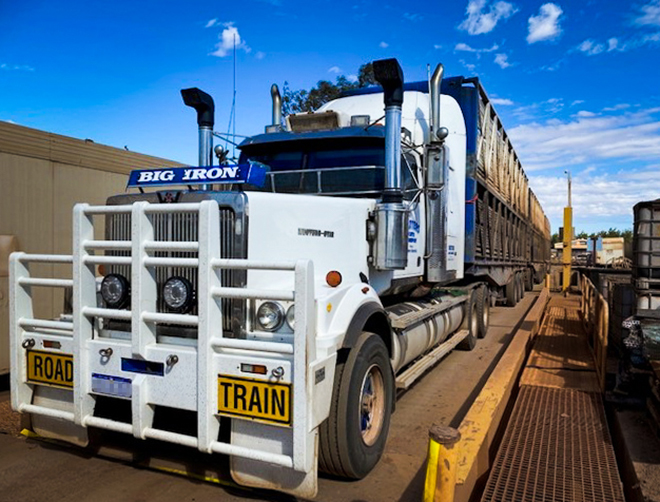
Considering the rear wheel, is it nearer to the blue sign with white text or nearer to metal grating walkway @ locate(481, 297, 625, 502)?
metal grating walkway @ locate(481, 297, 625, 502)

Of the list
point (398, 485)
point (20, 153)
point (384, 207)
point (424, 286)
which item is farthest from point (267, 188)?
point (20, 153)

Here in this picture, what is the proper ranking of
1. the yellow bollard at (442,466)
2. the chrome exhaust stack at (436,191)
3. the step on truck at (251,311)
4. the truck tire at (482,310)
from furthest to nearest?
the truck tire at (482,310)
the chrome exhaust stack at (436,191)
the step on truck at (251,311)
the yellow bollard at (442,466)

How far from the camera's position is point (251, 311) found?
321 cm

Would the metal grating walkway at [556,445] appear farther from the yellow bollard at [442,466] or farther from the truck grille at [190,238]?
the truck grille at [190,238]

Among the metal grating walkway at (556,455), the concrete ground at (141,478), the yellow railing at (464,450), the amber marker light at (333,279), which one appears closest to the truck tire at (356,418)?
the concrete ground at (141,478)

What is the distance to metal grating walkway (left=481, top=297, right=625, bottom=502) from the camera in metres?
3.19

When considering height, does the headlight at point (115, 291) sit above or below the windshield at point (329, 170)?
below

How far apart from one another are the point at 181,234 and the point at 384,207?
1.71m

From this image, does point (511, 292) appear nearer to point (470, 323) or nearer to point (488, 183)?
point (488, 183)

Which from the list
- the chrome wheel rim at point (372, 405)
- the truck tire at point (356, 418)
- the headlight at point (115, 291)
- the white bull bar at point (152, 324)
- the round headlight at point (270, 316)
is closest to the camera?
the white bull bar at point (152, 324)

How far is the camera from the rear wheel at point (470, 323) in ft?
26.5

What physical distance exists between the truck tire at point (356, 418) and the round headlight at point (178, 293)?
3.45ft

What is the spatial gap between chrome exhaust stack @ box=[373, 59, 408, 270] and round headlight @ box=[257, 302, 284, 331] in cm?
137

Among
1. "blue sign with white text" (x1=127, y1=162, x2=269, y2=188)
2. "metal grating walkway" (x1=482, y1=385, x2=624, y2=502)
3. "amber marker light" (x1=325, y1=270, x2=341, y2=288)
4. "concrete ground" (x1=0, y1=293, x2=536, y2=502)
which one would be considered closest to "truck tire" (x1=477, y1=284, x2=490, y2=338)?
"metal grating walkway" (x1=482, y1=385, x2=624, y2=502)
